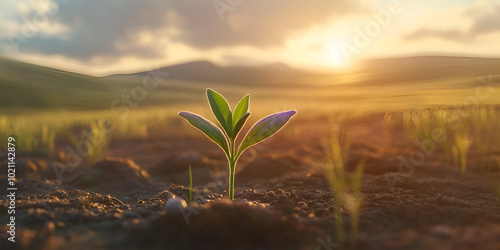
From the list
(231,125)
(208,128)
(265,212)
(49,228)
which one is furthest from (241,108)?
(49,228)

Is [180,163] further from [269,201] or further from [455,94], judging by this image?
[455,94]

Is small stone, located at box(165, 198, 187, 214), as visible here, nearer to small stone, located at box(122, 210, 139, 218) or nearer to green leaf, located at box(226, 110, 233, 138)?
small stone, located at box(122, 210, 139, 218)

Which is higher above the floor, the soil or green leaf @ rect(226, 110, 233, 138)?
green leaf @ rect(226, 110, 233, 138)

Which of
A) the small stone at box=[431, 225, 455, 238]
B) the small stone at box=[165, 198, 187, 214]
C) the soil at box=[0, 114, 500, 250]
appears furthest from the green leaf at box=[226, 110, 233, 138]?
the small stone at box=[431, 225, 455, 238]

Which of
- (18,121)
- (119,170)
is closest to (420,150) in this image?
(119,170)

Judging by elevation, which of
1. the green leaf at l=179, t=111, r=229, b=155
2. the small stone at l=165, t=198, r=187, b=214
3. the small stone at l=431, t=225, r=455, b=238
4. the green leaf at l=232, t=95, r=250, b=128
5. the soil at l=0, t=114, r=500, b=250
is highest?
the green leaf at l=232, t=95, r=250, b=128

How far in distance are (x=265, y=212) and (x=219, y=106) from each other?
755 mm

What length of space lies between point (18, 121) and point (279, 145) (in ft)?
12.2

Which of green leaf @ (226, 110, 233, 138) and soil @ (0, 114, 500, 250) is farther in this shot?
green leaf @ (226, 110, 233, 138)

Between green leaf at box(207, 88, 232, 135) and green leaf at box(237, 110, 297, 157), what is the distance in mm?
149

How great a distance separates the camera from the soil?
4.76ft

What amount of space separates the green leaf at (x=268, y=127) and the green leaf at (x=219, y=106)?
149mm

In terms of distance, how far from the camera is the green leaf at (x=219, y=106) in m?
2.13

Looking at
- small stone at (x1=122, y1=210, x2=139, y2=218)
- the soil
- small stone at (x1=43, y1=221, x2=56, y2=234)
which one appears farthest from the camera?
small stone at (x1=122, y1=210, x2=139, y2=218)
